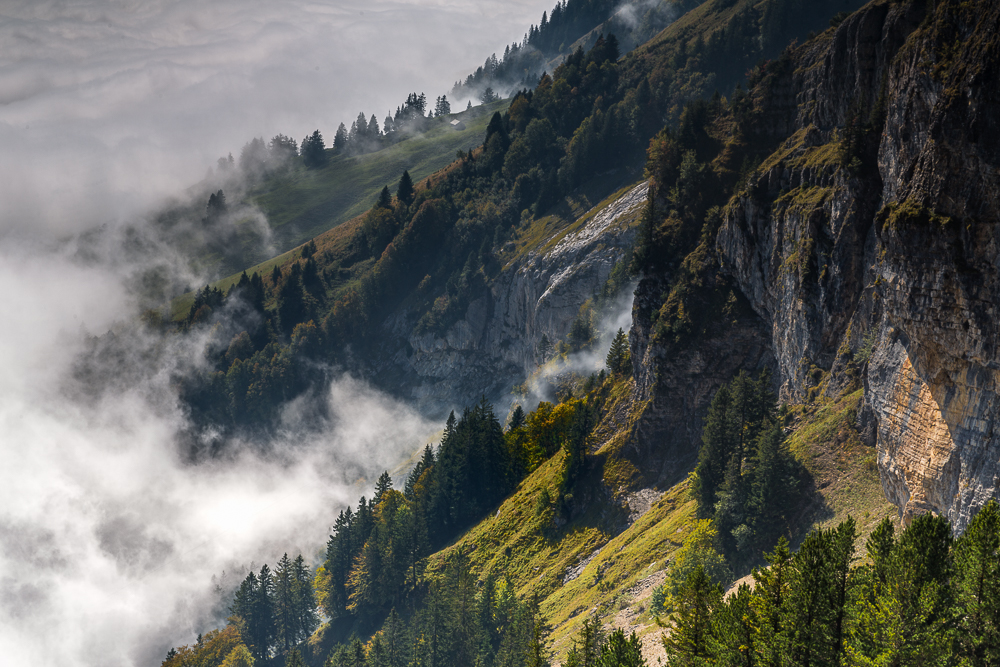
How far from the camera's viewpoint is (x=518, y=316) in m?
160

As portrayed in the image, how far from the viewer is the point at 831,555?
31.4 metres

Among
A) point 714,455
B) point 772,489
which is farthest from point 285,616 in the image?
point 772,489

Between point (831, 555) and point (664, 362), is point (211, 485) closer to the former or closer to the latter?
point (664, 362)

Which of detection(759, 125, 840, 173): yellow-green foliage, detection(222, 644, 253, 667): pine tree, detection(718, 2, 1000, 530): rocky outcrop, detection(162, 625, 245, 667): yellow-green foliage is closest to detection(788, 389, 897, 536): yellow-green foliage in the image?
detection(718, 2, 1000, 530): rocky outcrop

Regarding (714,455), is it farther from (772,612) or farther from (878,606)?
(878,606)

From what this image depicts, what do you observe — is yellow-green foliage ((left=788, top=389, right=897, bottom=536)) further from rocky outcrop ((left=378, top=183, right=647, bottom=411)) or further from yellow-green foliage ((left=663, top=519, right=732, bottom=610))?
rocky outcrop ((left=378, top=183, right=647, bottom=411))

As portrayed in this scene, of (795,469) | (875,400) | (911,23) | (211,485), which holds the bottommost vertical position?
(211,485)

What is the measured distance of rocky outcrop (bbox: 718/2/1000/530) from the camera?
136ft

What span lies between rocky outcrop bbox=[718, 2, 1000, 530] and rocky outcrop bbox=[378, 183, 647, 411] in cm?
7171

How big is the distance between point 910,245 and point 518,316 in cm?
11674

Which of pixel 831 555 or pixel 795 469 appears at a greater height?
pixel 831 555

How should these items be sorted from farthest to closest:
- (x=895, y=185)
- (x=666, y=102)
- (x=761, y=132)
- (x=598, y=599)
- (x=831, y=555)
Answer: (x=666, y=102) < (x=761, y=132) < (x=598, y=599) < (x=895, y=185) < (x=831, y=555)

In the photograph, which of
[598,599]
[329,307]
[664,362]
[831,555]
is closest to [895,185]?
[831,555]

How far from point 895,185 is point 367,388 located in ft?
481
